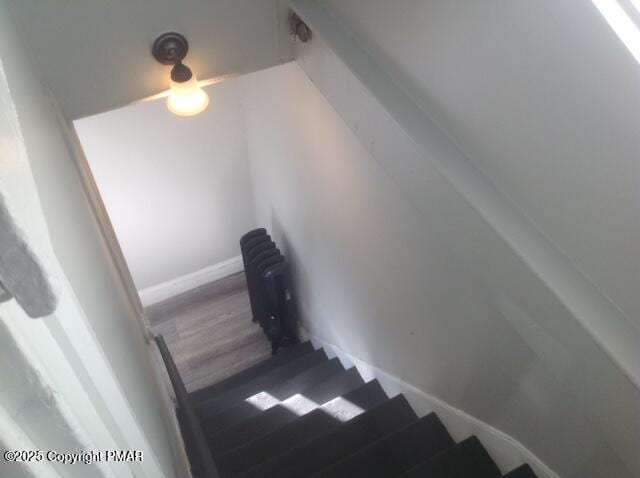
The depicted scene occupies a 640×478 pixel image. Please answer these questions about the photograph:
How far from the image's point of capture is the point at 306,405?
3.34 meters

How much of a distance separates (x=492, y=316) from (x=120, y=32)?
1.85 metres

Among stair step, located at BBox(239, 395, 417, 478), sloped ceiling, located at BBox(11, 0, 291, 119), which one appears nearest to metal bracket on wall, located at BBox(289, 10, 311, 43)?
sloped ceiling, located at BBox(11, 0, 291, 119)

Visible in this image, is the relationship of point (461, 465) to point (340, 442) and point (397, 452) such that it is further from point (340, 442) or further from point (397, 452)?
point (340, 442)

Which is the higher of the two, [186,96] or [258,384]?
[186,96]

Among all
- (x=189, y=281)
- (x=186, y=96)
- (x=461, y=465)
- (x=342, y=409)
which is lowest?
(x=461, y=465)

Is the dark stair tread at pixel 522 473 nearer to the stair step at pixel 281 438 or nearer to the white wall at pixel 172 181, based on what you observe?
the stair step at pixel 281 438

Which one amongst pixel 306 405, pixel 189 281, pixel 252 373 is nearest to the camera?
pixel 306 405

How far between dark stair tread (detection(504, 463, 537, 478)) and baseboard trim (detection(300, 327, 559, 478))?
19 millimetres

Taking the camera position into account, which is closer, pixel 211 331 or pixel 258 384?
pixel 258 384

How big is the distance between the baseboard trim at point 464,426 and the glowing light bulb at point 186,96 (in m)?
1.91

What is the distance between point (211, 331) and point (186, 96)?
2.82 m

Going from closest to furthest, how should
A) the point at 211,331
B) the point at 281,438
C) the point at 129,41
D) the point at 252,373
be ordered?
the point at 129,41 < the point at 281,438 < the point at 252,373 < the point at 211,331

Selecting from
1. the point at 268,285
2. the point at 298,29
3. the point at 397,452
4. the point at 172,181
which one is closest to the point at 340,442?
the point at 397,452

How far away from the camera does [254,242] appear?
4.09 meters
